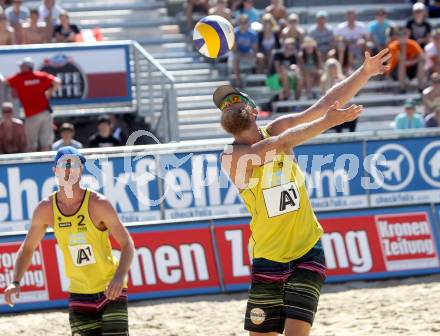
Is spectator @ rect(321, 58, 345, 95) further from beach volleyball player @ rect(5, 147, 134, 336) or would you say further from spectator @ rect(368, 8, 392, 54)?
beach volleyball player @ rect(5, 147, 134, 336)

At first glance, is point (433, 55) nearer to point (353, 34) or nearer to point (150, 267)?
point (353, 34)

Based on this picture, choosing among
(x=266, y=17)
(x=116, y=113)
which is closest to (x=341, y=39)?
(x=266, y=17)

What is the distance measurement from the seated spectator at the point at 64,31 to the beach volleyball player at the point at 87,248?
8.90m

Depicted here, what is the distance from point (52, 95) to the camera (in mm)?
14422

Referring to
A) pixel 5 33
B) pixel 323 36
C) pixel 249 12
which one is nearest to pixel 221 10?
pixel 249 12

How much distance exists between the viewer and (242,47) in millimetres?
16281

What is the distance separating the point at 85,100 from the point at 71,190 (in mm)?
7998

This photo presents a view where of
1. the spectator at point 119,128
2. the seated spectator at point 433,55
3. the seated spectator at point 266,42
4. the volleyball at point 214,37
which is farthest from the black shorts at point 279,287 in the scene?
the seated spectator at point 433,55

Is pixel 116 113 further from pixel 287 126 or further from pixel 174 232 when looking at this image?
pixel 287 126

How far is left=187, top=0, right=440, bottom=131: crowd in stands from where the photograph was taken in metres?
16.1

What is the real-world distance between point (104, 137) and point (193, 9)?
471cm

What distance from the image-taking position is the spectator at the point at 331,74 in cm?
1541

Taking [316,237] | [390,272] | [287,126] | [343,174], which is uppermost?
[287,126]

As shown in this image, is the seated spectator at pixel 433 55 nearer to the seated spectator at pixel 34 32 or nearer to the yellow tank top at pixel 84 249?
the seated spectator at pixel 34 32
